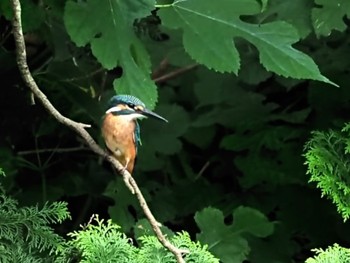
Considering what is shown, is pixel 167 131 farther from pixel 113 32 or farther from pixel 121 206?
pixel 113 32

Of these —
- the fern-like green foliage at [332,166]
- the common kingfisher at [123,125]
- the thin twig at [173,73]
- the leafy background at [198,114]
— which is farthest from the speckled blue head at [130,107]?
the thin twig at [173,73]

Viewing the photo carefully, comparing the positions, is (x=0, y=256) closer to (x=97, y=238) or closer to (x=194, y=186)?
(x=97, y=238)

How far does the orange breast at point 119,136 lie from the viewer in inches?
66.6

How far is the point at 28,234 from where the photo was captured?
1677mm

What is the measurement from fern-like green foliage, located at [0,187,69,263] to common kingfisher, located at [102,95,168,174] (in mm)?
176

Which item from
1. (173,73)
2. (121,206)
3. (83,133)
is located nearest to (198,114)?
(173,73)

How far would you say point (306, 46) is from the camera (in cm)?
261

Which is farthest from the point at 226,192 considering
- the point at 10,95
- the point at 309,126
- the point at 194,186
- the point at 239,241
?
the point at 10,95

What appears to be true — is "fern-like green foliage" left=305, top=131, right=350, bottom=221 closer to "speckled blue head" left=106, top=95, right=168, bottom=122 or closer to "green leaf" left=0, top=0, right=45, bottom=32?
"speckled blue head" left=106, top=95, right=168, bottom=122

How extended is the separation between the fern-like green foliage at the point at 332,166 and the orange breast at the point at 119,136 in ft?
1.44

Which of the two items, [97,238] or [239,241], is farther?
[239,241]

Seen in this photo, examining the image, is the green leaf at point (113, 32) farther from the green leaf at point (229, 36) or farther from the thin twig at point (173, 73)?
the thin twig at point (173, 73)

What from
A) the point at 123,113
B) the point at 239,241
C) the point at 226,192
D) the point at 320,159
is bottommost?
the point at 226,192

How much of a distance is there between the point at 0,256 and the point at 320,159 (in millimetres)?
782
